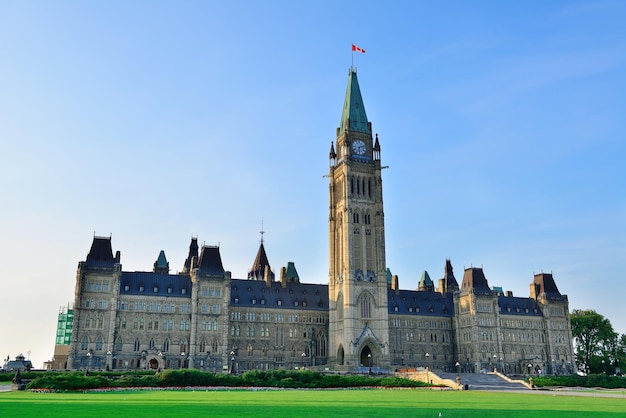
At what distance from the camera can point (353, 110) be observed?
132250mm

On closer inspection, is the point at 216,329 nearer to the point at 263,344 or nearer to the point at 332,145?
the point at 263,344

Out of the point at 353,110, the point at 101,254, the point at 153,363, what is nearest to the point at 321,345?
the point at 153,363

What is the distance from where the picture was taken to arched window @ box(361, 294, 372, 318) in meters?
119

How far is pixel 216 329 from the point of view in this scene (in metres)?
109

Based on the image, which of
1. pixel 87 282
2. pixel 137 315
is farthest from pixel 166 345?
pixel 87 282

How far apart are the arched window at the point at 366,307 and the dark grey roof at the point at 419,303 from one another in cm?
1604

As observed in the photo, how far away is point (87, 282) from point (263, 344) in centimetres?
3526

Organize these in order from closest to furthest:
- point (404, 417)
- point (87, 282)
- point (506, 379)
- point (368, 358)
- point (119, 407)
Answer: point (404, 417)
point (119, 407)
point (506, 379)
point (87, 282)
point (368, 358)

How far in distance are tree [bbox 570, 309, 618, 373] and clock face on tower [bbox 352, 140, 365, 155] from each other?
63362 mm

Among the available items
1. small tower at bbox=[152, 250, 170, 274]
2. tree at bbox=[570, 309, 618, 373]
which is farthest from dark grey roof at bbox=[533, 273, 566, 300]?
small tower at bbox=[152, 250, 170, 274]

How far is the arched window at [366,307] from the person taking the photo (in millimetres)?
118562

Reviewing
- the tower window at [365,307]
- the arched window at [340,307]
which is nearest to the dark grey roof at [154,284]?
the arched window at [340,307]

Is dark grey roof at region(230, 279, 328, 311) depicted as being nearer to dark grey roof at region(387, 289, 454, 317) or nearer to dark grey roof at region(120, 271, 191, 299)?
dark grey roof at region(120, 271, 191, 299)

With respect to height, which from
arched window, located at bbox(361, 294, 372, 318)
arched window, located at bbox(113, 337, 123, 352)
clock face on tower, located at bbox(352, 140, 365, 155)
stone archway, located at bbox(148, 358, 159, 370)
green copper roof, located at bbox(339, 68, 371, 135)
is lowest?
stone archway, located at bbox(148, 358, 159, 370)
